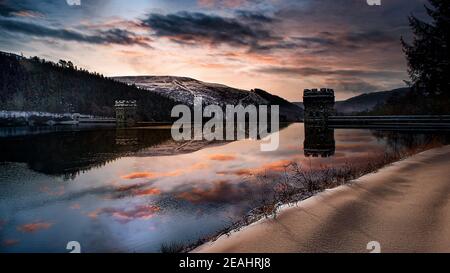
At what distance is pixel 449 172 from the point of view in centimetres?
880

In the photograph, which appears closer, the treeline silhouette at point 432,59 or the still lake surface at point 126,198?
the still lake surface at point 126,198

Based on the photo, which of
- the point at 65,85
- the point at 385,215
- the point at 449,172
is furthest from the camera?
the point at 65,85

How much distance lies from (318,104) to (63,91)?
117m

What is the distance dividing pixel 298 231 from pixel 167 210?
161 inches

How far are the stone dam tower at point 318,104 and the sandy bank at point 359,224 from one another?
65.3 feet

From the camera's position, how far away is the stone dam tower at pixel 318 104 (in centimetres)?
2706

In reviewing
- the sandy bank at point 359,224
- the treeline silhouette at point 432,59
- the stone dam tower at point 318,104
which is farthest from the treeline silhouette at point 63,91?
the sandy bank at point 359,224

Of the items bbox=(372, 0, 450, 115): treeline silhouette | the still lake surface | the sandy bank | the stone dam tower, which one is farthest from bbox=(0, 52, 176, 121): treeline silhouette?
the sandy bank

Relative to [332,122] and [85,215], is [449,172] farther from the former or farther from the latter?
[332,122]

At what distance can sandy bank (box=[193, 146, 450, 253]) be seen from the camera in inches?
180

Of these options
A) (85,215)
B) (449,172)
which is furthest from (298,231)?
(449,172)

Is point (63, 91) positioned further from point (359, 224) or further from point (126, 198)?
point (359, 224)

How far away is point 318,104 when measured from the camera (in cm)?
2903

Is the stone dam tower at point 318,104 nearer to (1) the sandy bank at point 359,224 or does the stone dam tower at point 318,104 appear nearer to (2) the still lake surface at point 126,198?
(2) the still lake surface at point 126,198
